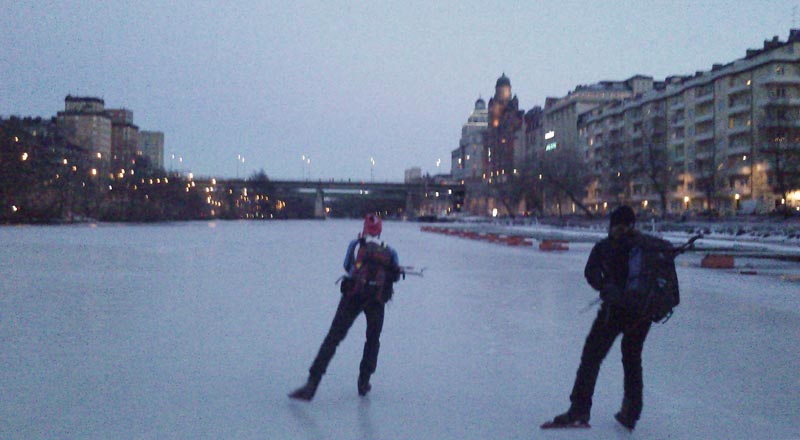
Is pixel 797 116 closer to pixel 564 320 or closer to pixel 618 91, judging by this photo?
pixel 618 91

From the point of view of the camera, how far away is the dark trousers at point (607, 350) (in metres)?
6.62

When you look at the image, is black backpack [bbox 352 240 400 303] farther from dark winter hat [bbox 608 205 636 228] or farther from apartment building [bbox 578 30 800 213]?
apartment building [bbox 578 30 800 213]

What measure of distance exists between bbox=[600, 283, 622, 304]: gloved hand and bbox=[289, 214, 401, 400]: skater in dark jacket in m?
2.07

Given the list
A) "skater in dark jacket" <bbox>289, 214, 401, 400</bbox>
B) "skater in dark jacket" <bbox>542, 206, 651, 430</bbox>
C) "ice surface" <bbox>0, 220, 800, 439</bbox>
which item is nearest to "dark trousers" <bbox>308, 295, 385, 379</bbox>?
"skater in dark jacket" <bbox>289, 214, 401, 400</bbox>

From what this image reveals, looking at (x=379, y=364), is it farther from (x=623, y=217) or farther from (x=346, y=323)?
(x=623, y=217)

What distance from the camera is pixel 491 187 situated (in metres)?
129

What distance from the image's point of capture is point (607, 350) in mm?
6816

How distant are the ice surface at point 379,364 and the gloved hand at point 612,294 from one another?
1176 mm

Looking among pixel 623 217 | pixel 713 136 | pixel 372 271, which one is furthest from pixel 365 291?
pixel 713 136

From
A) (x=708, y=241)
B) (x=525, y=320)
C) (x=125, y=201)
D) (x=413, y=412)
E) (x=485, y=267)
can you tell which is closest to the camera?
(x=413, y=412)

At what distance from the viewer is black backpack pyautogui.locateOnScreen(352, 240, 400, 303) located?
762cm

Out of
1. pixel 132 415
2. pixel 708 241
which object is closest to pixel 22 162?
pixel 708 241

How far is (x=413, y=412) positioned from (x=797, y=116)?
8135 cm

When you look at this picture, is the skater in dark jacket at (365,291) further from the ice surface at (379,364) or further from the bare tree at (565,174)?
the bare tree at (565,174)
